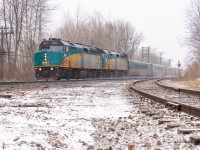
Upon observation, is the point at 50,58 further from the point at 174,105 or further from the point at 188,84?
the point at 174,105

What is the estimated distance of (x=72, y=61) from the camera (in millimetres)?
27672

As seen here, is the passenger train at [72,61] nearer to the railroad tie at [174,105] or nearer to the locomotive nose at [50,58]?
the locomotive nose at [50,58]

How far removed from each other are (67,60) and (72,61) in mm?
1024

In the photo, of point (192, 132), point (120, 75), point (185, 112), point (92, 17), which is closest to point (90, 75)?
point (120, 75)

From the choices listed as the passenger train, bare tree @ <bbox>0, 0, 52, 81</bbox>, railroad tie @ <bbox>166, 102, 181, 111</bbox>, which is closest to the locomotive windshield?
the passenger train

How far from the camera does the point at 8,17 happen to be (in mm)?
36094

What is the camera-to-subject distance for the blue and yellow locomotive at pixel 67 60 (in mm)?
25656

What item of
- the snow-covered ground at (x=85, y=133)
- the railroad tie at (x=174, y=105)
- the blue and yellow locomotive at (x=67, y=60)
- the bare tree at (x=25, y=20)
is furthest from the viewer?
the bare tree at (x=25, y=20)

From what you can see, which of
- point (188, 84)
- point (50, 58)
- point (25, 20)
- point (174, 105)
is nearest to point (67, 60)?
point (50, 58)

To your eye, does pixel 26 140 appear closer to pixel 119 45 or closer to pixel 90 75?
pixel 90 75

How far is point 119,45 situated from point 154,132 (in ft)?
228

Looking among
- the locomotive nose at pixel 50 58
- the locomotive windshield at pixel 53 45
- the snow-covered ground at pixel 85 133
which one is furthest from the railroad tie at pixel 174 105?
the locomotive windshield at pixel 53 45

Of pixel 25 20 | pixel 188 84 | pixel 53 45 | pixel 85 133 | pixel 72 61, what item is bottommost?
pixel 188 84

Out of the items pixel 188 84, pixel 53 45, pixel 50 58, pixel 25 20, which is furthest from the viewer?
pixel 25 20
